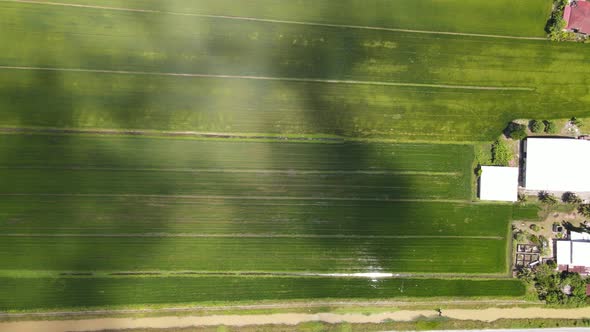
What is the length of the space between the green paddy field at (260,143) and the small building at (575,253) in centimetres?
181

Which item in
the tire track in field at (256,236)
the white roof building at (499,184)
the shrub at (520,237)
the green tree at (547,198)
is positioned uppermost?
the white roof building at (499,184)

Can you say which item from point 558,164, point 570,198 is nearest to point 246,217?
point 558,164

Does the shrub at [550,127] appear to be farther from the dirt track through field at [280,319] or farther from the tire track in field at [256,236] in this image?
Answer: the dirt track through field at [280,319]

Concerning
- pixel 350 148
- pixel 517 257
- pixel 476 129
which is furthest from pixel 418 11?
pixel 517 257

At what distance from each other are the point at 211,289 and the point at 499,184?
1312 centimetres

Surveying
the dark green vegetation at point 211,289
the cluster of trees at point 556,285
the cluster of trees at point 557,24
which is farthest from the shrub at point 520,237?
the cluster of trees at point 557,24

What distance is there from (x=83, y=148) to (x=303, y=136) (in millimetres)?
9177

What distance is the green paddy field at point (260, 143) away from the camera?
44.5ft

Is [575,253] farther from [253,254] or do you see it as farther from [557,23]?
[253,254]

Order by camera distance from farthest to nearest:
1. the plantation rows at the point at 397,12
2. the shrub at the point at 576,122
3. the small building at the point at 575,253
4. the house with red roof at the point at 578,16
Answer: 1. the shrub at the point at 576,122
2. the house with red roof at the point at 578,16
3. the small building at the point at 575,253
4. the plantation rows at the point at 397,12

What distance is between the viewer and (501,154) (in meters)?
14.2

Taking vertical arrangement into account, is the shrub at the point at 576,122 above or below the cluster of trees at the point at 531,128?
above

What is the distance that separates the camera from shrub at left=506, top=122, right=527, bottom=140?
46.4ft

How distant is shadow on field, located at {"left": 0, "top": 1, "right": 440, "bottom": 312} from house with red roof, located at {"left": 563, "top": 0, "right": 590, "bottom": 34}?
910cm
